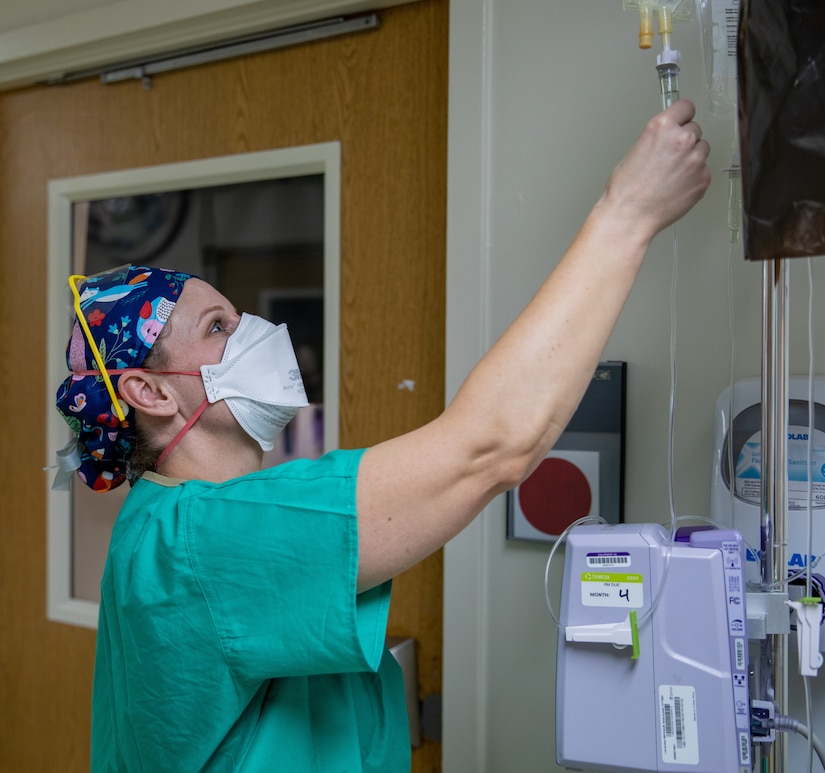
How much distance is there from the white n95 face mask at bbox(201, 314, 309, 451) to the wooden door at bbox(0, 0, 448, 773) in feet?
1.39

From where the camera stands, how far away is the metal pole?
77 centimetres

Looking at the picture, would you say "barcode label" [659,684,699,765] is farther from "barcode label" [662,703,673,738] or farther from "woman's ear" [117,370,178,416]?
"woman's ear" [117,370,178,416]

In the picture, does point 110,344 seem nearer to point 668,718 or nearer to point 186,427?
point 186,427

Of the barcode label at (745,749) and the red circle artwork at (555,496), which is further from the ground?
the red circle artwork at (555,496)

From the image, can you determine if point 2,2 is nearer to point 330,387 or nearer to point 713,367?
point 330,387

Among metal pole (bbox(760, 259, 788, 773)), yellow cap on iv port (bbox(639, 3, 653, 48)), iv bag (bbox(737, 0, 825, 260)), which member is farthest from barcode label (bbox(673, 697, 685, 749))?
yellow cap on iv port (bbox(639, 3, 653, 48))

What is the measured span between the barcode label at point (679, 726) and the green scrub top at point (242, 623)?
29cm

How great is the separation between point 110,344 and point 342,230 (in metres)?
0.62

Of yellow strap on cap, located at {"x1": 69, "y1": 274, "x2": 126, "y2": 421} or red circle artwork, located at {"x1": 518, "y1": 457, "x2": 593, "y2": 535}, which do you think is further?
red circle artwork, located at {"x1": 518, "y1": 457, "x2": 593, "y2": 535}

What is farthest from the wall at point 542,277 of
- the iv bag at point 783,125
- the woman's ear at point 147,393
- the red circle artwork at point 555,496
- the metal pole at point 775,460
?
the woman's ear at point 147,393

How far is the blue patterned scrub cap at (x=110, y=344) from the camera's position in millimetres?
894

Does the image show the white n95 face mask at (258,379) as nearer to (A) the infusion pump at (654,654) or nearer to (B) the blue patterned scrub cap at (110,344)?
(B) the blue patterned scrub cap at (110,344)

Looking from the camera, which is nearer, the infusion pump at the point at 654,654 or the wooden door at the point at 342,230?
the infusion pump at the point at 654,654

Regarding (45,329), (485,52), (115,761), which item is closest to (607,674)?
(115,761)
